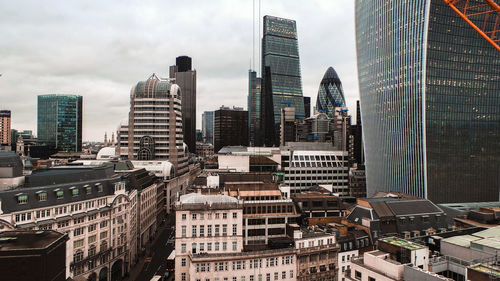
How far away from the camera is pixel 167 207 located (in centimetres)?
16800

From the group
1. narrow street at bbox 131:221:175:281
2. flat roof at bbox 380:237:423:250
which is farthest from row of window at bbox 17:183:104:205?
flat roof at bbox 380:237:423:250

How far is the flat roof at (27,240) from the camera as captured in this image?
28245 millimetres

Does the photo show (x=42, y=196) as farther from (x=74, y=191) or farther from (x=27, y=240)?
(x=27, y=240)

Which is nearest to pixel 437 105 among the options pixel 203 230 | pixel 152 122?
pixel 203 230

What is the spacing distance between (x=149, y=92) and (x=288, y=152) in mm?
85381

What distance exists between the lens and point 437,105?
157000 millimetres

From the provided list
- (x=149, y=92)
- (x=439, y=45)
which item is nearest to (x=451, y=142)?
(x=439, y=45)

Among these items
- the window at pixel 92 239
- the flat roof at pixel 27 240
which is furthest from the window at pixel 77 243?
the flat roof at pixel 27 240

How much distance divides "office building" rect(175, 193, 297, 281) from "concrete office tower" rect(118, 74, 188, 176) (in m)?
106

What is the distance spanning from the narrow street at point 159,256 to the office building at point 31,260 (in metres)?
67.4

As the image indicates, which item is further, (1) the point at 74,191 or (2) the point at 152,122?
(2) the point at 152,122

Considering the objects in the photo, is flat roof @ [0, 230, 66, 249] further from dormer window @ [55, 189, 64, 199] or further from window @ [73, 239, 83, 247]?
window @ [73, 239, 83, 247]

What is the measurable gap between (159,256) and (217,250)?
42302mm

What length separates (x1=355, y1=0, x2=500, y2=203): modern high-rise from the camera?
508 ft
